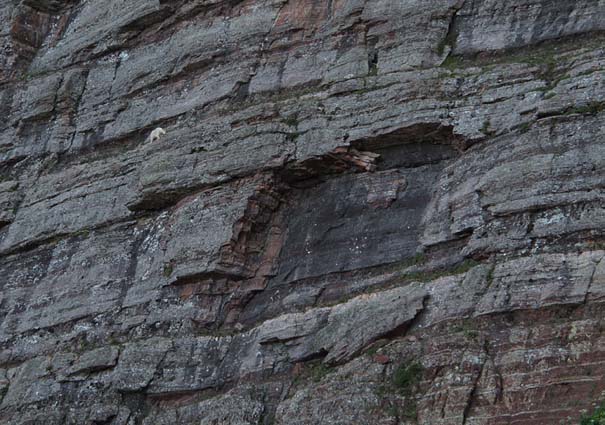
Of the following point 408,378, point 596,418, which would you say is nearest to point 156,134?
point 408,378

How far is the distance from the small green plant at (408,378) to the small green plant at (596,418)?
2688mm

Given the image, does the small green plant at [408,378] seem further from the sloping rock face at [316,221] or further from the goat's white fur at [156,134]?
the goat's white fur at [156,134]

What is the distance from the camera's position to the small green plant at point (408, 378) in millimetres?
19062

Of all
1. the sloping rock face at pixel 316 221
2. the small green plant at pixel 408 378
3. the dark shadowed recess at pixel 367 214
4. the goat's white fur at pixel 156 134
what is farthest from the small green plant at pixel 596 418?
the goat's white fur at pixel 156 134

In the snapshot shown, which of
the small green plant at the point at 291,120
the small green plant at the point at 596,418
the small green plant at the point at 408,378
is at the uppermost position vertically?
the small green plant at the point at 291,120

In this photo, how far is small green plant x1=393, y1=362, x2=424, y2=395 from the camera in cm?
1906

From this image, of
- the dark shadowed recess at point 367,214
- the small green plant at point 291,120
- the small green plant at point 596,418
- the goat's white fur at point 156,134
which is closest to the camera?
the small green plant at point 596,418

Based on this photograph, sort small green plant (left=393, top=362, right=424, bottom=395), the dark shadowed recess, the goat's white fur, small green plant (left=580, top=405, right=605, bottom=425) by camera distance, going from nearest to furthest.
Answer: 1. small green plant (left=580, top=405, right=605, bottom=425)
2. small green plant (left=393, top=362, right=424, bottom=395)
3. the dark shadowed recess
4. the goat's white fur

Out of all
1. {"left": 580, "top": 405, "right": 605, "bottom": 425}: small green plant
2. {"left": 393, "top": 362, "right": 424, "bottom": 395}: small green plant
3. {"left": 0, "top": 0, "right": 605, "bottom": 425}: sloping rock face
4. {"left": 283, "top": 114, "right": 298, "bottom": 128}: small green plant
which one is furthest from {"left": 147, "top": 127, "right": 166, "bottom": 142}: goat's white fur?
{"left": 580, "top": 405, "right": 605, "bottom": 425}: small green plant

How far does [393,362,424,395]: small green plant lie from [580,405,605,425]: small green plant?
8.82 feet

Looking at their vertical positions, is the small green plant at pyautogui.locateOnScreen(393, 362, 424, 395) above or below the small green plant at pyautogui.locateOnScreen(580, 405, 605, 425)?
above

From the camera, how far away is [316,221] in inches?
909

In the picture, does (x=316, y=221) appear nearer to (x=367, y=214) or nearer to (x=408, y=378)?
(x=367, y=214)

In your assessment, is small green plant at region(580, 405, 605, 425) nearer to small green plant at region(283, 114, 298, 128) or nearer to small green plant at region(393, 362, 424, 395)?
small green plant at region(393, 362, 424, 395)
